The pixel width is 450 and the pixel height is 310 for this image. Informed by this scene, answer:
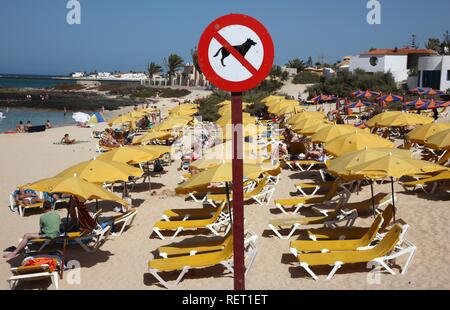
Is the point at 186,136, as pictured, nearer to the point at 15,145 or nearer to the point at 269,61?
the point at 15,145

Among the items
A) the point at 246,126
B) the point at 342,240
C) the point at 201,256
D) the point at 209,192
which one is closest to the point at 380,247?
the point at 342,240

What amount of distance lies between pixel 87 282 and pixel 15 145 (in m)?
17.3

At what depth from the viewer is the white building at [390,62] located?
145 ft

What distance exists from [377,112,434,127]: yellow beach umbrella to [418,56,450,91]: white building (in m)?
24.1

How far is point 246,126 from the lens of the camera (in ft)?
47.7

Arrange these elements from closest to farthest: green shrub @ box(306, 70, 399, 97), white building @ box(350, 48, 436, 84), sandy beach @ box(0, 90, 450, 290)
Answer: sandy beach @ box(0, 90, 450, 290), green shrub @ box(306, 70, 399, 97), white building @ box(350, 48, 436, 84)

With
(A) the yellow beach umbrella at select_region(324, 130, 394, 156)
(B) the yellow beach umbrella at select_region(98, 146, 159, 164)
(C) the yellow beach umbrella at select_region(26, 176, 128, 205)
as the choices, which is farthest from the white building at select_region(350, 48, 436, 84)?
(C) the yellow beach umbrella at select_region(26, 176, 128, 205)

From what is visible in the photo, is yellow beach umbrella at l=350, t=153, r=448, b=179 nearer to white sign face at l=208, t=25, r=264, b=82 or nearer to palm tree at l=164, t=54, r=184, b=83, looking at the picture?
white sign face at l=208, t=25, r=264, b=82

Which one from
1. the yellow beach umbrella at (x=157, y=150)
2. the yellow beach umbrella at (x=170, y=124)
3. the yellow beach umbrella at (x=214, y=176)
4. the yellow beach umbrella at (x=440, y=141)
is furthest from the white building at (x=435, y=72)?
the yellow beach umbrella at (x=214, y=176)

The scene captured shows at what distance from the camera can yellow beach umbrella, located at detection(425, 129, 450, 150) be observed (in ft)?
30.4

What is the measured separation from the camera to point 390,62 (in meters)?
44.7

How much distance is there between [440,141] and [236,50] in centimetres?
845

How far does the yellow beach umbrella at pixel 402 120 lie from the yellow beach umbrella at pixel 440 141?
11.9 ft

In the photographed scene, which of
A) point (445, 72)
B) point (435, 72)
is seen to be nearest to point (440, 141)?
point (445, 72)
